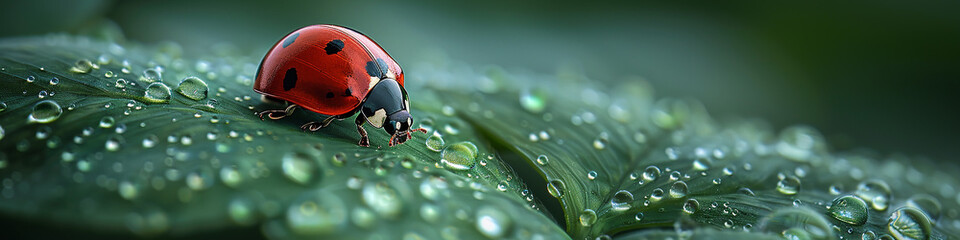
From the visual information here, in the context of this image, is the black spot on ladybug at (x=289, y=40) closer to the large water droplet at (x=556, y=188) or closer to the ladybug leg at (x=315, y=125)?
the ladybug leg at (x=315, y=125)

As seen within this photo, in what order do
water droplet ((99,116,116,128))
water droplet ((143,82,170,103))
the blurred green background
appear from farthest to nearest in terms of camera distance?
1. the blurred green background
2. water droplet ((143,82,170,103))
3. water droplet ((99,116,116,128))

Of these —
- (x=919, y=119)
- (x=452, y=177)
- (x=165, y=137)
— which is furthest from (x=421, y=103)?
(x=919, y=119)

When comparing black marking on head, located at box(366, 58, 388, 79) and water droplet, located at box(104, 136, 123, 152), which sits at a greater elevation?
black marking on head, located at box(366, 58, 388, 79)

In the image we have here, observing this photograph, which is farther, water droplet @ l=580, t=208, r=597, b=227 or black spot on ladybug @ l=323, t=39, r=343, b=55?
black spot on ladybug @ l=323, t=39, r=343, b=55

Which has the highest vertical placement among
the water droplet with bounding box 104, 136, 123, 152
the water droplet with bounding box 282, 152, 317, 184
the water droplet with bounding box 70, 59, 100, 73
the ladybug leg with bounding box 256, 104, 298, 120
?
the ladybug leg with bounding box 256, 104, 298, 120

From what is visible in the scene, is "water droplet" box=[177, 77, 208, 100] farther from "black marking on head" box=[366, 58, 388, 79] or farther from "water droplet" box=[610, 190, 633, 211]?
"water droplet" box=[610, 190, 633, 211]

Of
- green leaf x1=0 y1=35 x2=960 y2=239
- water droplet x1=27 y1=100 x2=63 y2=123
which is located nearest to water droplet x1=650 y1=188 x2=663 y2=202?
green leaf x1=0 y1=35 x2=960 y2=239
